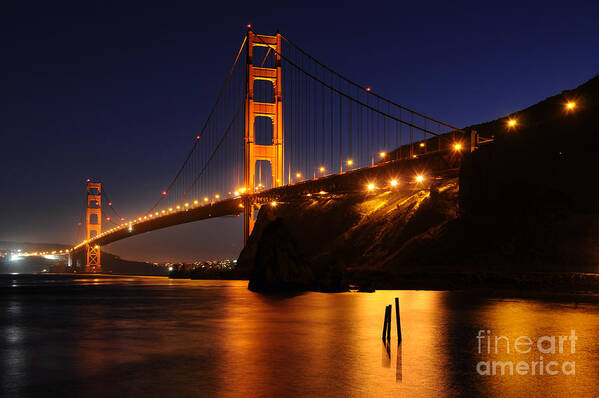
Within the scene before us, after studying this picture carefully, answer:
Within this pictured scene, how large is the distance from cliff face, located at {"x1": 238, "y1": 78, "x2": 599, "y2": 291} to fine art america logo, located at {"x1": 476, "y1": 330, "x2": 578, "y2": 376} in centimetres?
2367

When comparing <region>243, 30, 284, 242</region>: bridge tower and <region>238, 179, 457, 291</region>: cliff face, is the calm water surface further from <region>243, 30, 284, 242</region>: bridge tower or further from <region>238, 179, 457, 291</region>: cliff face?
<region>243, 30, 284, 242</region>: bridge tower

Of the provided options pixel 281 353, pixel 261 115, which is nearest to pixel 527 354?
pixel 281 353

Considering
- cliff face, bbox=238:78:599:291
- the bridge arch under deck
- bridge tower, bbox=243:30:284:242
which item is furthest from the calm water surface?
bridge tower, bbox=243:30:284:242

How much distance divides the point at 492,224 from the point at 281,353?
116 feet

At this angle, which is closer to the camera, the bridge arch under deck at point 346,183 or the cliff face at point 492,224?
the cliff face at point 492,224

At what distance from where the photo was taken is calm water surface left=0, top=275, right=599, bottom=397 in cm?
988

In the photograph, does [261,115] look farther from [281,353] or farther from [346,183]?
[281,353]

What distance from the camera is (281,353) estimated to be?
13688 mm

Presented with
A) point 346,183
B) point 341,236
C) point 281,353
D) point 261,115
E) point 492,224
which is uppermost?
point 261,115

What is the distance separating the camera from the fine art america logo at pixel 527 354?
11.1 m

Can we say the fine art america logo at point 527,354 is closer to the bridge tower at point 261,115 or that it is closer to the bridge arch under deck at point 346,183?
the bridge arch under deck at point 346,183

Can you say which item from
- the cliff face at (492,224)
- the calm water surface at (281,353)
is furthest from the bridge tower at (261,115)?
the calm water surface at (281,353)

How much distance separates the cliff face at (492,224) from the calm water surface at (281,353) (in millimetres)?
14329

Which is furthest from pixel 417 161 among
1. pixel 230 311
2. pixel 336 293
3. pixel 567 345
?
pixel 567 345
